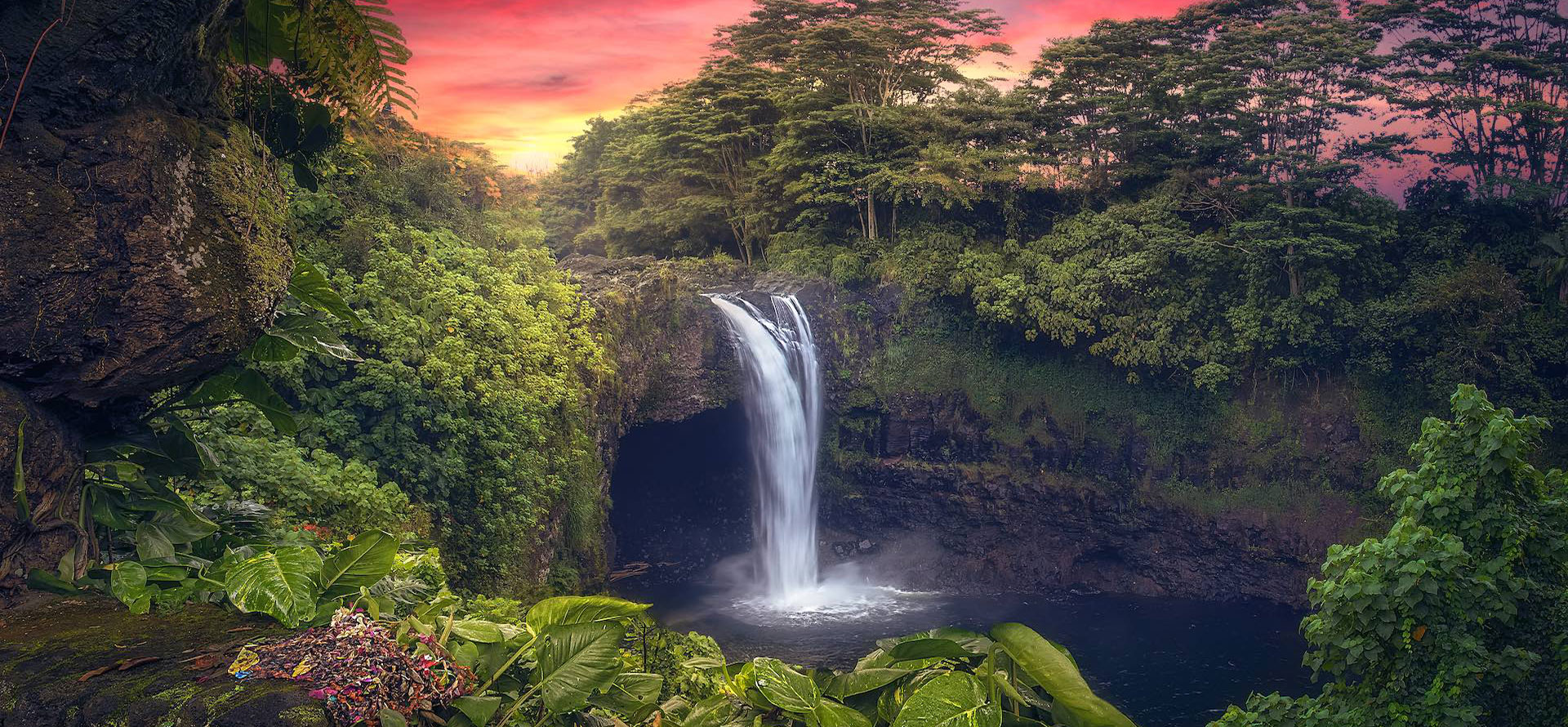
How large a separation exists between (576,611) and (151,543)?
1085 mm

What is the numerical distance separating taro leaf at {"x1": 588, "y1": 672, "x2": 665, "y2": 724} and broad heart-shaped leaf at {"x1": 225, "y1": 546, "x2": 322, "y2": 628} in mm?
553

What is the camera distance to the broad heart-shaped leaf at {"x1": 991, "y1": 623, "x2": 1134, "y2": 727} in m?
1.21

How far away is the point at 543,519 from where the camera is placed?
1204 cm

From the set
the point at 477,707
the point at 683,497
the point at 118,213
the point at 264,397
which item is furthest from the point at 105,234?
the point at 683,497

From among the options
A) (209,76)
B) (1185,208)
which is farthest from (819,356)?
(209,76)

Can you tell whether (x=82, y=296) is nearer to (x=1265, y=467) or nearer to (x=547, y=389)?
(x=547, y=389)

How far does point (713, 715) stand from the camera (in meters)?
1.47

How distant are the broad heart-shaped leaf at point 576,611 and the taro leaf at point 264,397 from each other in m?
1.09

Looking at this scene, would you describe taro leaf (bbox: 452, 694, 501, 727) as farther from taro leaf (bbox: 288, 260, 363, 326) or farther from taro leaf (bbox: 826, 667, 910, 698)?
Result: taro leaf (bbox: 288, 260, 363, 326)

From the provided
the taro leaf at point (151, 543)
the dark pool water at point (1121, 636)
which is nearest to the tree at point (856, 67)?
the dark pool water at point (1121, 636)

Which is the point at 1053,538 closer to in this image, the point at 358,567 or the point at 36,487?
the point at 358,567

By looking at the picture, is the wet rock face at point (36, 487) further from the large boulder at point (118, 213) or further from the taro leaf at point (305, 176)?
the taro leaf at point (305, 176)

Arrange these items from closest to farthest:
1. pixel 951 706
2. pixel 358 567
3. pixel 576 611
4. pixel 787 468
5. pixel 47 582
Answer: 1. pixel 951 706
2. pixel 576 611
3. pixel 358 567
4. pixel 47 582
5. pixel 787 468

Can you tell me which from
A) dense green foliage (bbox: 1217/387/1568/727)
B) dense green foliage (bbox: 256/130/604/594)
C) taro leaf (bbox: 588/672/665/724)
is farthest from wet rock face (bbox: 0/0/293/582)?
dense green foliage (bbox: 256/130/604/594)
